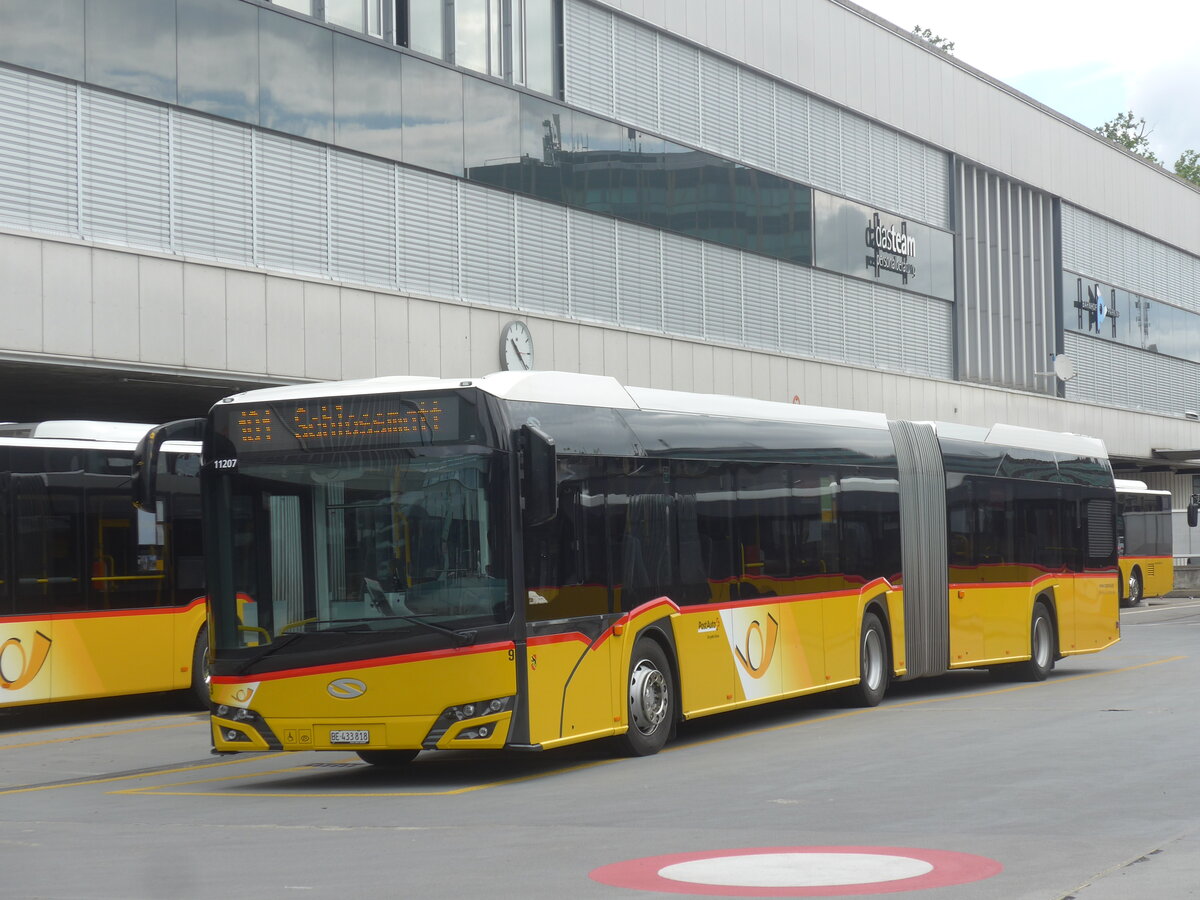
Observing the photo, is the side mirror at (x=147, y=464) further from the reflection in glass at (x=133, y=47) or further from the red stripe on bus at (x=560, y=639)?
the reflection in glass at (x=133, y=47)

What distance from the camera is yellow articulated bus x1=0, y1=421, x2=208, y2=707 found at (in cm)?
1750

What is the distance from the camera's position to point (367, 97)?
1052 inches

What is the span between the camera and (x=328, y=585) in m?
12.1

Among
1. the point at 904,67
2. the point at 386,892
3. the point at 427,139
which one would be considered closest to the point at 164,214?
the point at 427,139

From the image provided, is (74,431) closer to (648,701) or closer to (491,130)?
(648,701)

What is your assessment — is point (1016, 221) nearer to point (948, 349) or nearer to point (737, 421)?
point (948, 349)

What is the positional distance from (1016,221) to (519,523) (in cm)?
3891

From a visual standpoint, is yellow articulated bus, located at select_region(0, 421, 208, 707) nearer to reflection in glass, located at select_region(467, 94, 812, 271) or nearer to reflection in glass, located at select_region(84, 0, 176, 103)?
reflection in glass, located at select_region(84, 0, 176, 103)

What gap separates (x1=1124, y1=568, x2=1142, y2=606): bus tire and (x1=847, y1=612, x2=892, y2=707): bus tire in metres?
30.5

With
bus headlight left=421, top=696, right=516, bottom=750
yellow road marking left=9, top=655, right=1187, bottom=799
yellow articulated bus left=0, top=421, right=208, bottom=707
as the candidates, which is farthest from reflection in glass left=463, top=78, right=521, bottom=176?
bus headlight left=421, top=696, right=516, bottom=750

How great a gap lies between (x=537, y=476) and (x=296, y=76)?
15.2m

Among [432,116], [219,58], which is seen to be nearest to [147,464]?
[219,58]

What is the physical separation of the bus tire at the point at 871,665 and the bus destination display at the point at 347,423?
716 cm

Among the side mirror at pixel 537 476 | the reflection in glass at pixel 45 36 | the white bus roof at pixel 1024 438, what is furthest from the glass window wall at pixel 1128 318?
the side mirror at pixel 537 476
